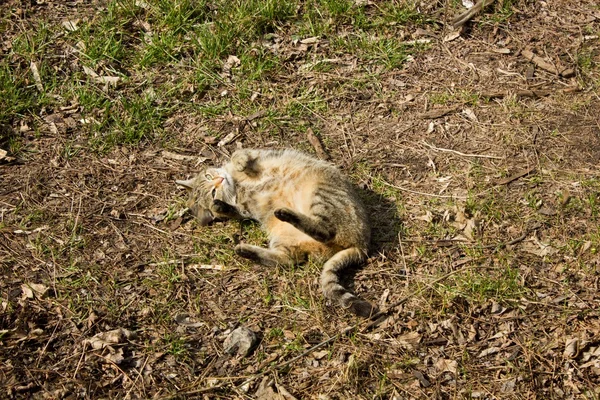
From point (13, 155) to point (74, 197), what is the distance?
2.60 feet

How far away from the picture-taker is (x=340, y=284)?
4816mm

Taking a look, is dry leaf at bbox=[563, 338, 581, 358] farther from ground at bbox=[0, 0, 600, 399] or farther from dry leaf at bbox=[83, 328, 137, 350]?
dry leaf at bbox=[83, 328, 137, 350]

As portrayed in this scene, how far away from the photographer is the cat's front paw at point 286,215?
4.82 metres

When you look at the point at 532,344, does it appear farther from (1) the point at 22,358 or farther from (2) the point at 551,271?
(1) the point at 22,358

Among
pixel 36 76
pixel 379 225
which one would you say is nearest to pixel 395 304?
pixel 379 225

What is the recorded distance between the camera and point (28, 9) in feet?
23.5

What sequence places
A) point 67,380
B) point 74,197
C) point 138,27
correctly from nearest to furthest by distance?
point 67,380 → point 74,197 → point 138,27

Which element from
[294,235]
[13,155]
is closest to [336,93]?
[294,235]

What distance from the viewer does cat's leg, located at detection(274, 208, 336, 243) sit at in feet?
15.9

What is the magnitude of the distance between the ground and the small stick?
51mm

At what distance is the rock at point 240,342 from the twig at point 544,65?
402 centimetres

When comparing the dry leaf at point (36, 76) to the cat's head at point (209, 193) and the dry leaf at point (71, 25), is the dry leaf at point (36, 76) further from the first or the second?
the cat's head at point (209, 193)

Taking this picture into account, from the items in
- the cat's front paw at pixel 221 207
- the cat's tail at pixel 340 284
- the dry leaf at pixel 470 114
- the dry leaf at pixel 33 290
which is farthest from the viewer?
the dry leaf at pixel 470 114

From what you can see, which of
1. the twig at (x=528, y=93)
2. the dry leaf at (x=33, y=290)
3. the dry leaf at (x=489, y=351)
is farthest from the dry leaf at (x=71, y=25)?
the dry leaf at (x=489, y=351)
